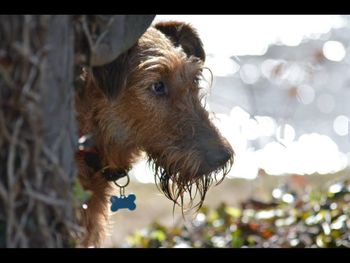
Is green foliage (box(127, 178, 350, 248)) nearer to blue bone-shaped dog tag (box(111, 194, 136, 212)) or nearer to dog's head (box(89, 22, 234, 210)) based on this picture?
dog's head (box(89, 22, 234, 210))

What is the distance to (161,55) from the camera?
575 centimetres

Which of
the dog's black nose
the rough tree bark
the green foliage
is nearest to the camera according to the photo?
the rough tree bark

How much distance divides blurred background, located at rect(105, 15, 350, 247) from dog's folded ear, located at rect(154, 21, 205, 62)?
3.19m

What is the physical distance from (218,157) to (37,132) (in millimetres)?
2230

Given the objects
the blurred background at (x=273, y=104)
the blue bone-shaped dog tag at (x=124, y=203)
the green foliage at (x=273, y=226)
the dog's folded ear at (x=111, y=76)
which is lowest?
the blurred background at (x=273, y=104)

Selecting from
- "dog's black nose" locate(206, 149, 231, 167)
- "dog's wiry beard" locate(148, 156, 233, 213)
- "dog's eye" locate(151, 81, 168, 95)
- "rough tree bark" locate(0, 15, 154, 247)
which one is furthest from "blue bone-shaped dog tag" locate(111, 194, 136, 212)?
"rough tree bark" locate(0, 15, 154, 247)

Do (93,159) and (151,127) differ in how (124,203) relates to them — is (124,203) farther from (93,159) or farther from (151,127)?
(151,127)

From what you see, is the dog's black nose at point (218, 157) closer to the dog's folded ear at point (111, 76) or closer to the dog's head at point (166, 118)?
the dog's head at point (166, 118)

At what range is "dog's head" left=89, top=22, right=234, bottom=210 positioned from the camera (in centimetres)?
555

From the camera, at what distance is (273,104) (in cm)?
1223

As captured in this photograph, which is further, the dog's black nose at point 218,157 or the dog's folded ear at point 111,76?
the dog's black nose at point 218,157

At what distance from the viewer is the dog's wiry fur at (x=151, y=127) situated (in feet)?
18.2

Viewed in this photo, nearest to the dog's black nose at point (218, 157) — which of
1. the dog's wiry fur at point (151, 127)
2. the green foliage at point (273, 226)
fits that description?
the dog's wiry fur at point (151, 127)
